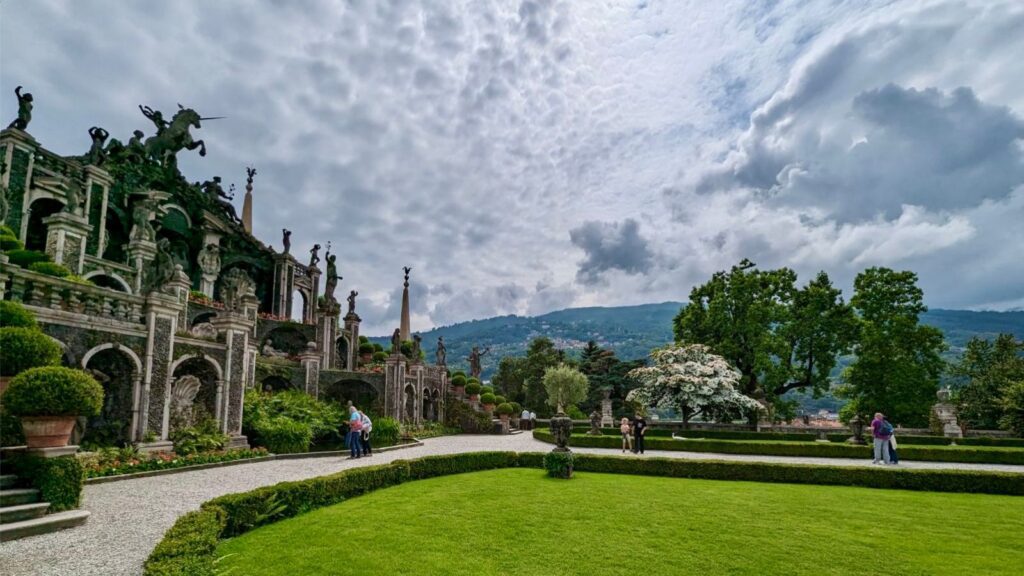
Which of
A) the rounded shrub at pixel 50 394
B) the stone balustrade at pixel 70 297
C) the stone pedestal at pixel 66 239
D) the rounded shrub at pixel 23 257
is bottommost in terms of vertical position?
the rounded shrub at pixel 50 394

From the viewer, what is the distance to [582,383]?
1838 inches

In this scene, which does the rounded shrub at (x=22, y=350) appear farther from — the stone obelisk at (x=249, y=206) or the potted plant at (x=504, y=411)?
the stone obelisk at (x=249, y=206)

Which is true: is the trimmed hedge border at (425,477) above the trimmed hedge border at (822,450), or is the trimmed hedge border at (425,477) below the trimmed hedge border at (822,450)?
above

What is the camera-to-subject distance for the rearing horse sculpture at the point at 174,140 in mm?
30688

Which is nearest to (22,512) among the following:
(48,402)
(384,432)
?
(48,402)

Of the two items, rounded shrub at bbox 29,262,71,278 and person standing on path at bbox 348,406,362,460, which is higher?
rounded shrub at bbox 29,262,71,278

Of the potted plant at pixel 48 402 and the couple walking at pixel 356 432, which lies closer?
the potted plant at pixel 48 402

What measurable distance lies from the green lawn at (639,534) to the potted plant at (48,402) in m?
3.31

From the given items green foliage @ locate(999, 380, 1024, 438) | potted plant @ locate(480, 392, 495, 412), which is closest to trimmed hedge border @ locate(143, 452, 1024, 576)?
green foliage @ locate(999, 380, 1024, 438)

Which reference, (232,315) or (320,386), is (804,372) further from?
(232,315)

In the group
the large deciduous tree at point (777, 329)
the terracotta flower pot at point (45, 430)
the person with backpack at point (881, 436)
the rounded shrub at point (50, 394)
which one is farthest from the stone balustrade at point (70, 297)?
the large deciduous tree at point (777, 329)

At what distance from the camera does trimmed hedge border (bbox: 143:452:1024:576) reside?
19.2ft

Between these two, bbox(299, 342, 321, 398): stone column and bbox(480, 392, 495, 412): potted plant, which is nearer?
bbox(299, 342, 321, 398): stone column

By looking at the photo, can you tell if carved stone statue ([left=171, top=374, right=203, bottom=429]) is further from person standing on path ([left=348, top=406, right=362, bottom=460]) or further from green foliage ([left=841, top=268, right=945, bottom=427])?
green foliage ([left=841, top=268, right=945, bottom=427])
